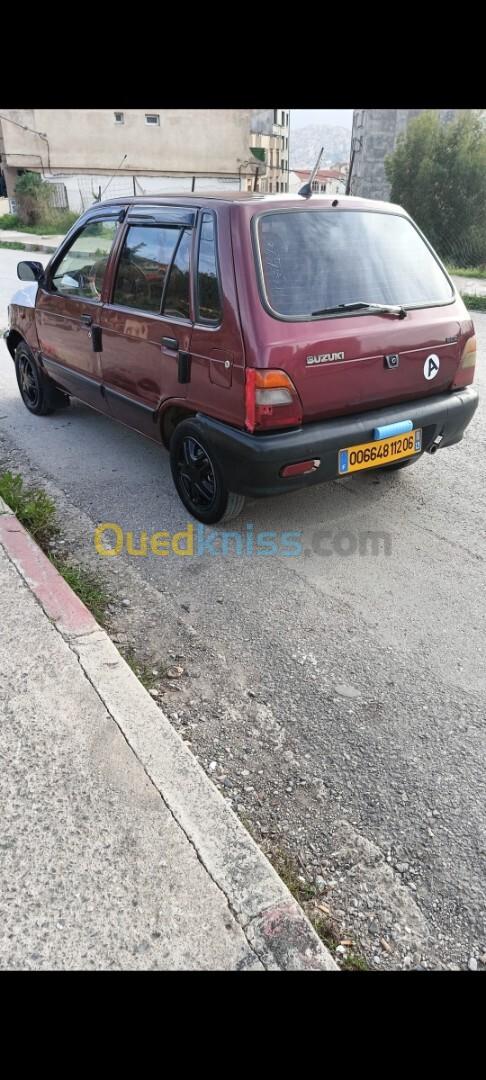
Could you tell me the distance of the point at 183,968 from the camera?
5.90ft

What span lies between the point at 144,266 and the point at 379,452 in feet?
5.85

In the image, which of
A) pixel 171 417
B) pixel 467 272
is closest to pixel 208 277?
pixel 171 417

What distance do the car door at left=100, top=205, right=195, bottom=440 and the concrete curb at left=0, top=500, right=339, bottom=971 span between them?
1.41 m

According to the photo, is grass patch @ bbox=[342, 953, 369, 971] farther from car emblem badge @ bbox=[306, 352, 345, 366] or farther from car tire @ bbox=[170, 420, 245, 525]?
car emblem badge @ bbox=[306, 352, 345, 366]

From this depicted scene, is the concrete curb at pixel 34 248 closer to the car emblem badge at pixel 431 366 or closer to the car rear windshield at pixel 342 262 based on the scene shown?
the car rear windshield at pixel 342 262

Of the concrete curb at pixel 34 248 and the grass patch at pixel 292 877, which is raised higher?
the grass patch at pixel 292 877

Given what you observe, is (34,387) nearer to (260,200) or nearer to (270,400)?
(260,200)

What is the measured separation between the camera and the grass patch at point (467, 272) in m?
14.9

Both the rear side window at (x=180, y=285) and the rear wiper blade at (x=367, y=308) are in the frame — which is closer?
the rear wiper blade at (x=367, y=308)

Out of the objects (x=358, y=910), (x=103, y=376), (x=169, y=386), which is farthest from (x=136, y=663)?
(x=103, y=376)

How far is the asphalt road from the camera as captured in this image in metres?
2.12

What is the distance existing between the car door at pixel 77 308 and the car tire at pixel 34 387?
313mm

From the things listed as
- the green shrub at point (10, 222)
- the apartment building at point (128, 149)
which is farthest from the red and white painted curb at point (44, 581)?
the apartment building at point (128, 149)

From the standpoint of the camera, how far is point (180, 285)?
12.5 feet
